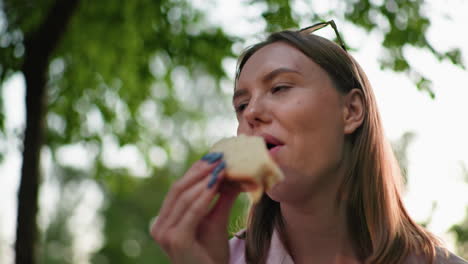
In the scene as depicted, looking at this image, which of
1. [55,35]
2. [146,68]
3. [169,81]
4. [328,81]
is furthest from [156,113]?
[328,81]

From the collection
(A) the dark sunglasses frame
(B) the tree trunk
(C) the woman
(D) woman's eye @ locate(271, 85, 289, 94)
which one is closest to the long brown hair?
(C) the woman

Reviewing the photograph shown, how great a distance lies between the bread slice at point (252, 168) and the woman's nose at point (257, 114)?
378 mm

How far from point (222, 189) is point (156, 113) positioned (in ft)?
23.4

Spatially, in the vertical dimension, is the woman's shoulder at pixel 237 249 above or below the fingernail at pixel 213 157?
below

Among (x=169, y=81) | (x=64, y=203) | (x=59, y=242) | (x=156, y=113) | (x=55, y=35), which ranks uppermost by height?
(x=55, y=35)

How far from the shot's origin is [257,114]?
262 cm

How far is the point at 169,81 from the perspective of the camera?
7941mm

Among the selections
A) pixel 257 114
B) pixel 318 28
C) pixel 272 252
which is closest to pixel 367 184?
pixel 272 252

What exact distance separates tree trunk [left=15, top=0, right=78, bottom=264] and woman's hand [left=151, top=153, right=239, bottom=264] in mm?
4338

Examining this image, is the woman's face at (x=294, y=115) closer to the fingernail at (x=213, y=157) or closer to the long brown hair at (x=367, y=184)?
the long brown hair at (x=367, y=184)

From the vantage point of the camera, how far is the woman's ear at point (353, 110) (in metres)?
2.88

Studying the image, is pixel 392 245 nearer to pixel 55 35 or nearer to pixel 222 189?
pixel 222 189

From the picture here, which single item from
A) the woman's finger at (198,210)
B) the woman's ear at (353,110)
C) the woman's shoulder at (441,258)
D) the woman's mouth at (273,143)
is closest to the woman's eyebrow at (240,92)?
the woman's mouth at (273,143)

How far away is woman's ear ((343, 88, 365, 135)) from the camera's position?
2.88 meters
